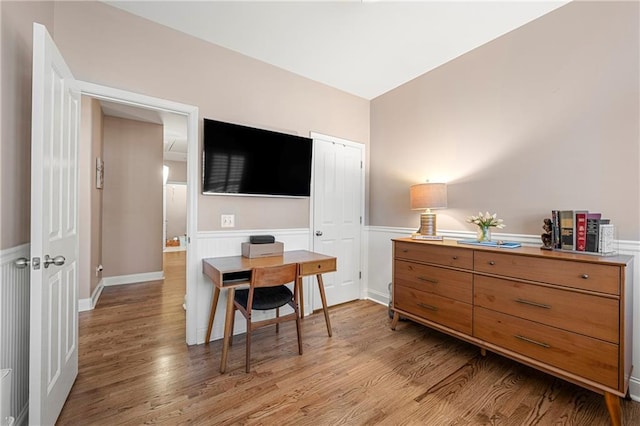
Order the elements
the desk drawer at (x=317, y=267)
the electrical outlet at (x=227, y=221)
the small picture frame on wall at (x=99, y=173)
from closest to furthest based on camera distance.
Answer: the desk drawer at (x=317, y=267), the electrical outlet at (x=227, y=221), the small picture frame on wall at (x=99, y=173)

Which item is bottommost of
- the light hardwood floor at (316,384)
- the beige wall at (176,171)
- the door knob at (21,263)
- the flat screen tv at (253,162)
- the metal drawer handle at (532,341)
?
the light hardwood floor at (316,384)

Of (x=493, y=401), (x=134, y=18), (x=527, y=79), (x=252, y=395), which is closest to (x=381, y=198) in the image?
(x=527, y=79)

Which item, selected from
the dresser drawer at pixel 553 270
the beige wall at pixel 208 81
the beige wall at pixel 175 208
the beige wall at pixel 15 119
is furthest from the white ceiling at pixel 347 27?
the beige wall at pixel 175 208

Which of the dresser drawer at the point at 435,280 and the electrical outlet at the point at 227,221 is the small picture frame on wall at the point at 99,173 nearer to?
the electrical outlet at the point at 227,221

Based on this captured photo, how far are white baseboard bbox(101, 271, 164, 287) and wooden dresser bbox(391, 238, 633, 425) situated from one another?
159 inches

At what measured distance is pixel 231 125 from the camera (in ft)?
8.22

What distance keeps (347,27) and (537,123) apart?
1743 mm

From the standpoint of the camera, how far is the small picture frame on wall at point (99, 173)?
3518mm

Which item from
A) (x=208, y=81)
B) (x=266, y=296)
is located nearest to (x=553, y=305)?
(x=266, y=296)

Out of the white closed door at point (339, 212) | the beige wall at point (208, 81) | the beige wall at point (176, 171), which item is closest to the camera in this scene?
the beige wall at point (208, 81)

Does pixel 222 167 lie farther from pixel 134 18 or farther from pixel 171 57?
pixel 134 18

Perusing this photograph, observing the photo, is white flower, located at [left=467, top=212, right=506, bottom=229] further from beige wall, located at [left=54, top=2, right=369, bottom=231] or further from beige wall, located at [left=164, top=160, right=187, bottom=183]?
beige wall, located at [left=164, top=160, right=187, bottom=183]

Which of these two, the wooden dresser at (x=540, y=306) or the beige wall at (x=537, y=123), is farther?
the beige wall at (x=537, y=123)

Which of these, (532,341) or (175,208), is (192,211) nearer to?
(532,341)
